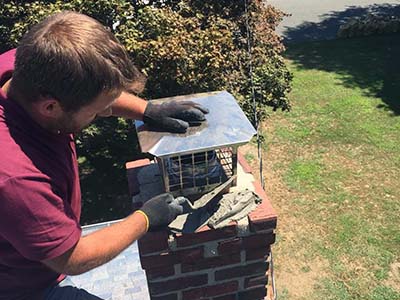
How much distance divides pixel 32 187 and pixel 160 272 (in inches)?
40.9

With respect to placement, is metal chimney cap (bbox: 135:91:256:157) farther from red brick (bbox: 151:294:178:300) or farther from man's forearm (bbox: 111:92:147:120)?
red brick (bbox: 151:294:178:300)

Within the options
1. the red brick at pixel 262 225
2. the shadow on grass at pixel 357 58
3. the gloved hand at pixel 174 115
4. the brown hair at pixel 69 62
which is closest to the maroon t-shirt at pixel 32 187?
the brown hair at pixel 69 62

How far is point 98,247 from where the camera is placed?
188 cm

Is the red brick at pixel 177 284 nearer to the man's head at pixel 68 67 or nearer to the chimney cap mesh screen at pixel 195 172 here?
the chimney cap mesh screen at pixel 195 172

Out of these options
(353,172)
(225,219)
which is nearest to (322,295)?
(353,172)

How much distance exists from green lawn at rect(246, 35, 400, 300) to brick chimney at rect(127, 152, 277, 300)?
7.56 ft

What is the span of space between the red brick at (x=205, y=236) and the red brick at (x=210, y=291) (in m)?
0.41

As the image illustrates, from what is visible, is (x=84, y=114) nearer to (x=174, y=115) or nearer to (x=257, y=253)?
(x=174, y=115)

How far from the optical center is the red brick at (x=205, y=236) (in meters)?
2.28

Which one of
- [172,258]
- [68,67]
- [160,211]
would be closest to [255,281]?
[172,258]

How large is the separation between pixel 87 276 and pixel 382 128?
5825 mm

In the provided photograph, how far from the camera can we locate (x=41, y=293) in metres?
2.34

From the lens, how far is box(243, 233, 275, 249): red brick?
2365mm

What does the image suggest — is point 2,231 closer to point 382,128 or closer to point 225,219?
point 225,219
